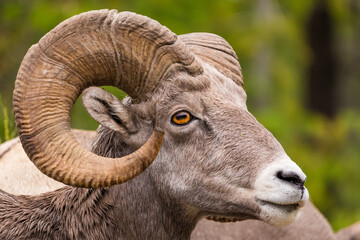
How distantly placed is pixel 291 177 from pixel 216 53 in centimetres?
181

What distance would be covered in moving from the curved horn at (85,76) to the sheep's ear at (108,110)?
0.31 feet

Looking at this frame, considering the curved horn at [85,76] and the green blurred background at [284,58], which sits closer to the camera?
the curved horn at [85,76]

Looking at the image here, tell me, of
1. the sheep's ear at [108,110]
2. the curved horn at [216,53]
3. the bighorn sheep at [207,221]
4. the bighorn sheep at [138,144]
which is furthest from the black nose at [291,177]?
the bighorn sheep at [207,221]

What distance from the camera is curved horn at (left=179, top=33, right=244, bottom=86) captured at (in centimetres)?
724

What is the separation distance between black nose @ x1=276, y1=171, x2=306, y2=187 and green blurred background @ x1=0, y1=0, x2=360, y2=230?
11503 millimetres

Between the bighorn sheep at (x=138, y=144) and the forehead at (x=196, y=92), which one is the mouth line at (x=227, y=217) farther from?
the forehead at (x=196, y=92)

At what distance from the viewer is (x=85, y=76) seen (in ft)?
21.2

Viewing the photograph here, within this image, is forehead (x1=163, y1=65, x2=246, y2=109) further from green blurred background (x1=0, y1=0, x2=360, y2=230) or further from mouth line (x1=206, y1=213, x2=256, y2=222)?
green blurred background (x1=0, y1=0, x2=360, y2=230)

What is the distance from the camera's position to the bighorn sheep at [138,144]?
243 inches

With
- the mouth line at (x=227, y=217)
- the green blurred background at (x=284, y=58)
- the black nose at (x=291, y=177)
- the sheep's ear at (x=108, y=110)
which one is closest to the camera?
the black nose at (x=291, y=177)

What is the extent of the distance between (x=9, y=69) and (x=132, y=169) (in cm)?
1206

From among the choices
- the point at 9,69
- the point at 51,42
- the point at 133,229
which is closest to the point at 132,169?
the point at 133,229

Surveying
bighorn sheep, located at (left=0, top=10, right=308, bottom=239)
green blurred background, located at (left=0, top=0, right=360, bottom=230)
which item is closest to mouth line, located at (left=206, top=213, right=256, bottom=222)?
bighorn sheep, located at (left=0, top=10, right=308, bottom=239)

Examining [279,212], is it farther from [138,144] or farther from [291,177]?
[138,144]
